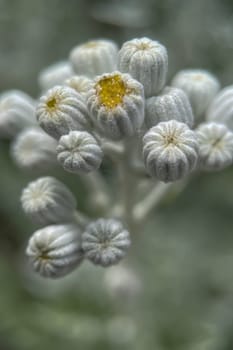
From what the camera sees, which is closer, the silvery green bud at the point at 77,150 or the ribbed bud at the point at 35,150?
the silvery green bud at the point at 77,150

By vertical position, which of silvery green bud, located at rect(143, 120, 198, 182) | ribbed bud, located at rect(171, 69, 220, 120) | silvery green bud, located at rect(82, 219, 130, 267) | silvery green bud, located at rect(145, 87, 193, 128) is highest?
ribbed bud, located at rect(171, 69, 220, 120)

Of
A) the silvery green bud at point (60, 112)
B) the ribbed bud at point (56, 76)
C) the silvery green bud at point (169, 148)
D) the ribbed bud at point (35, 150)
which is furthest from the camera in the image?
the ribbed bud at point (56, 76)

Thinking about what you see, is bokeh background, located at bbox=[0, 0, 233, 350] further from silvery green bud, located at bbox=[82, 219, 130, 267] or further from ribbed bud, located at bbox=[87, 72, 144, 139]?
ribbed bud, located at bbox=[87, 72, 144, 139]

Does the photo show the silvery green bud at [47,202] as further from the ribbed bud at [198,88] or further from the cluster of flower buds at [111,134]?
the ribbed bud at [198,88]

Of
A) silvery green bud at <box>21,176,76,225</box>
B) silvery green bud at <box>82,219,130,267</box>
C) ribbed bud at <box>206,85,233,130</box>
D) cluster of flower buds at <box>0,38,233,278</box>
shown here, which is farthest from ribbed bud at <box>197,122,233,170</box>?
silvery green bud at <box>21,176,76,225</box>

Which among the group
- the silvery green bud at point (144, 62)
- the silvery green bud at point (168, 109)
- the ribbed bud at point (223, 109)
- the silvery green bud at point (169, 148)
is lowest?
the silvery green bud at point (169, 148)

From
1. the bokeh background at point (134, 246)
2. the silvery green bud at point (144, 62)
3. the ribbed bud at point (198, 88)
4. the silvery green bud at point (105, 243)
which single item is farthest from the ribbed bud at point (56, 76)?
the silvery green bud at point (105, 243)

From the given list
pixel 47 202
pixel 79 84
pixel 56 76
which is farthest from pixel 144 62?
pixel 56 76

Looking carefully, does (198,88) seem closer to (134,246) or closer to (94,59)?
(94,59)
